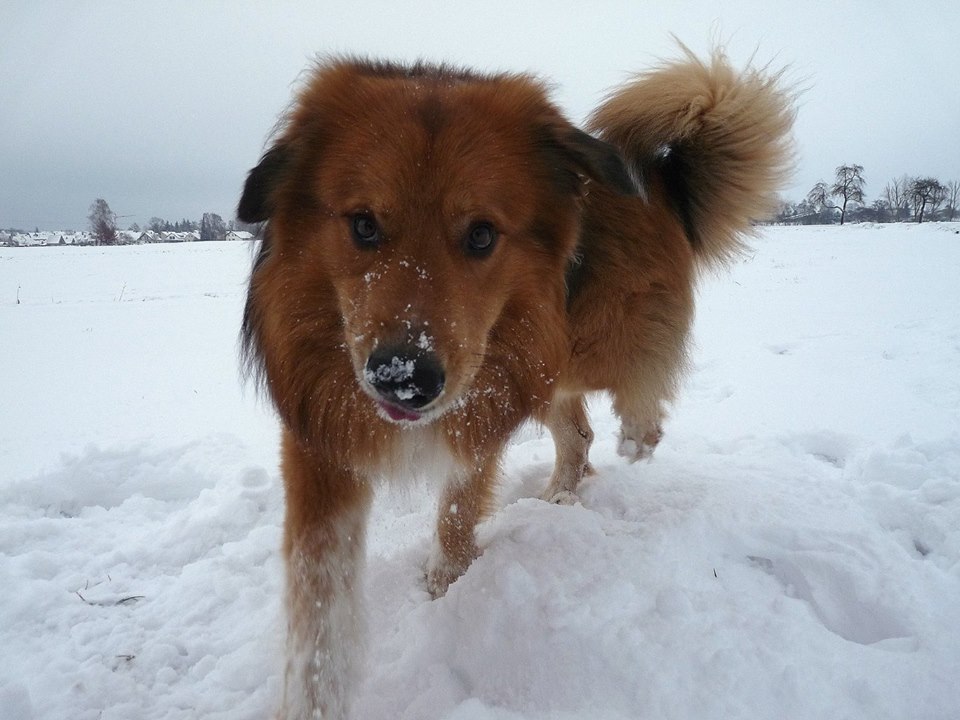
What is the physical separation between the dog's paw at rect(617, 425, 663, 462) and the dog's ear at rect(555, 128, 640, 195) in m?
1.77

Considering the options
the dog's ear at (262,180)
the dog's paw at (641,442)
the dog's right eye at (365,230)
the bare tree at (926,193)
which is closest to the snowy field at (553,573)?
the dog's paw at (641,442)

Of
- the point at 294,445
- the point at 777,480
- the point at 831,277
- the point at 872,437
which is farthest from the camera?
the point at 831,277

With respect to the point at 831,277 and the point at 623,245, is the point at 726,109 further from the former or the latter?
the point at 831,277

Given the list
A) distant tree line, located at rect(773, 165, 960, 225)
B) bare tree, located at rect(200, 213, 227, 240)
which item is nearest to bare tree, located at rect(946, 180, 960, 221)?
distant tree line, located at rect(773, 165, 960, 225)

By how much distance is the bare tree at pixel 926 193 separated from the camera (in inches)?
1977

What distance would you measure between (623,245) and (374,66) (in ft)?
4.41

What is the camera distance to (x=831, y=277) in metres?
12.0

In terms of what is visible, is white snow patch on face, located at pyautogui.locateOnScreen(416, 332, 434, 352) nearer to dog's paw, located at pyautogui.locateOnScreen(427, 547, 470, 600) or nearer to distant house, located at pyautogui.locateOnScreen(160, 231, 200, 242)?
dog's paw, located at pyautogui.locateOnScreen(427, 547, 470, 600)

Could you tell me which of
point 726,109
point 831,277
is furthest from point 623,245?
point 831,277

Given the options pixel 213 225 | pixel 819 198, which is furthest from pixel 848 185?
pixel 213 225

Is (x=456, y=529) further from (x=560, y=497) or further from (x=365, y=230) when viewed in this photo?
(x=365, y=230)

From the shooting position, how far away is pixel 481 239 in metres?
1.92

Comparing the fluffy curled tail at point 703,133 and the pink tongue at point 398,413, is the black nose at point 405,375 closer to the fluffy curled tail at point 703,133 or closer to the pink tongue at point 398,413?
the pink tongue at point 398,413

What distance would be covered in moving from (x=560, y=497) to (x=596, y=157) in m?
1.79
